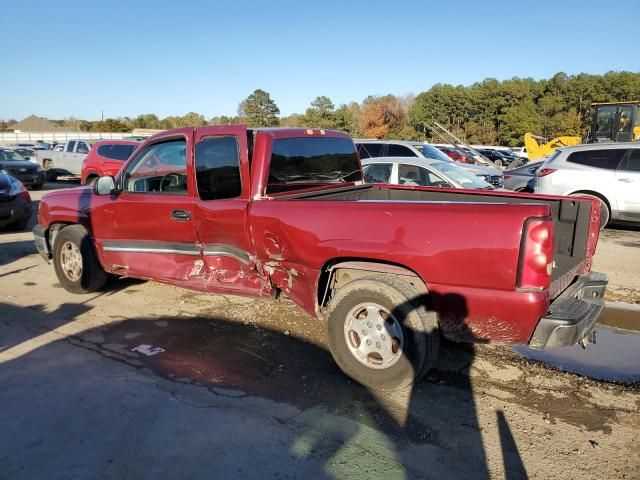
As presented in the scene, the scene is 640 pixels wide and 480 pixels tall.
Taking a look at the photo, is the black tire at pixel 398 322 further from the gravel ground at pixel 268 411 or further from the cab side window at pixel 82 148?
the cab side window at pixel 82 148

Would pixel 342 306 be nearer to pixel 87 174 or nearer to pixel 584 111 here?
pixel 87 174

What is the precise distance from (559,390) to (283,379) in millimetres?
2052

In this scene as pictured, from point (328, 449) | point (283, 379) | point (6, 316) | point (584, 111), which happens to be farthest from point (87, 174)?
point (584, 111)

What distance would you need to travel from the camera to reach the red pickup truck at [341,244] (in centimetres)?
312

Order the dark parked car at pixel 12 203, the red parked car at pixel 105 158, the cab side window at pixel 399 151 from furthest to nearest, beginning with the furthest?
1. the red parked car at pixel 105 158
2. the cab side window at pixel 399 151
3. the dark parked car at pixel 12 203

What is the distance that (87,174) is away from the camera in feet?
50.3

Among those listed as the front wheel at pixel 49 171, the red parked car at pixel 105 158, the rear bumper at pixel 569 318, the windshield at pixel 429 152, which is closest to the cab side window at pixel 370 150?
the windshield at pixel 429 152

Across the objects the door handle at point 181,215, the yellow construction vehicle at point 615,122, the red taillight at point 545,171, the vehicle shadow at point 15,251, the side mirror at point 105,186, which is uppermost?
the yellow construction vehicle at point 615,122

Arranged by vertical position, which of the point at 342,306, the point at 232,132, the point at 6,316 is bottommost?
the point at 6,316

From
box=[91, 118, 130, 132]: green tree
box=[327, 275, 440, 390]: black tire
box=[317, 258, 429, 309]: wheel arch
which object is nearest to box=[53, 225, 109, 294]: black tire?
box=[317, 258, 429, 309]: wheel arch

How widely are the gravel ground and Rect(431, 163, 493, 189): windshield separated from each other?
4.67 meters

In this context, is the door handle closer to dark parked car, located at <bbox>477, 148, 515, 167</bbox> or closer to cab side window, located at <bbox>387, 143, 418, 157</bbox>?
cab side window, located at <bbox>387, 143, 418, 157</bbox>

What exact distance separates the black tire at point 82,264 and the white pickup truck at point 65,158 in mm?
15277

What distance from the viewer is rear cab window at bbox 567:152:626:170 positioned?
10070 millimetres
